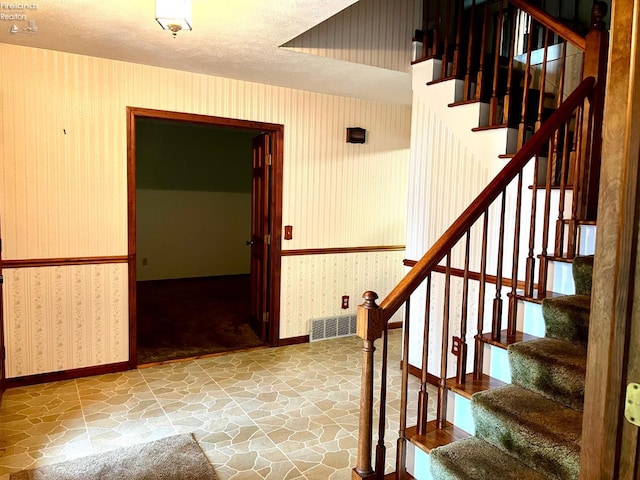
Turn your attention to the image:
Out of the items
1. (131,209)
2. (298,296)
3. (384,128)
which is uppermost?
(384,128)

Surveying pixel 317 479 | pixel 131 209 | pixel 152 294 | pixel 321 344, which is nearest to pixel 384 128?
pixel 321 344

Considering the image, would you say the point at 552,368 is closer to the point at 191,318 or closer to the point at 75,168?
the point at 75,168

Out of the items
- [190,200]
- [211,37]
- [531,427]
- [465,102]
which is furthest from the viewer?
[190,200]

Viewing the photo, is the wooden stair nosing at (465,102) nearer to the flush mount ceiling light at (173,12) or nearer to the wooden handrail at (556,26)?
the wooden handrail at (556,26)

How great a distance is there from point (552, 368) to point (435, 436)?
1.91ft

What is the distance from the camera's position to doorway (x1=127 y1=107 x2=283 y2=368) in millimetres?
4133

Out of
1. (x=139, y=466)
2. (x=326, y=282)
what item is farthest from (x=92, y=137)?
(x=326, y=282)

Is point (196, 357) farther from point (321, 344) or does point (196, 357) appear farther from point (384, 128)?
point (384, 128)

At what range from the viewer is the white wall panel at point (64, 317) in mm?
3197

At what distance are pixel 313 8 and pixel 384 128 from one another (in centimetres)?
248

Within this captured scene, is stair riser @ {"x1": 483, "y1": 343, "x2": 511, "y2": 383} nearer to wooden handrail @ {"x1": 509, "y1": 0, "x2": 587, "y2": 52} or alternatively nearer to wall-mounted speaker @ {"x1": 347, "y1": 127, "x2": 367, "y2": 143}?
wooden handrail @ {"x1": 509, "y1": 0, "x2": 587, "y2": 52}

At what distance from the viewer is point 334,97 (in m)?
4.38

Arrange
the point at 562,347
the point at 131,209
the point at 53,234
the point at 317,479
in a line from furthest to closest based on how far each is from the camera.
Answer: the point at 131,209
the point at 53,234
the point at 317,479
the point at 562,347

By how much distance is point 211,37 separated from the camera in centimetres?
283
